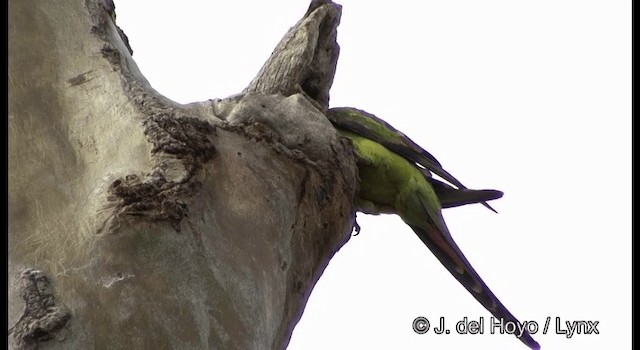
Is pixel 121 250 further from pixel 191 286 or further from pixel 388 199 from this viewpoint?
pixel 388 199

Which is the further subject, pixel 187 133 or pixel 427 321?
pixel 427 321

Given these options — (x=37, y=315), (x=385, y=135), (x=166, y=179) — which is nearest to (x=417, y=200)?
(x=385, y=135)

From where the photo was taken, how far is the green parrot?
3879 mm

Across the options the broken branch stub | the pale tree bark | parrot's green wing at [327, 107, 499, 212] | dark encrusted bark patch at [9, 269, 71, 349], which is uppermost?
the broken branch stub

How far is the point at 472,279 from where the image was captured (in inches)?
159

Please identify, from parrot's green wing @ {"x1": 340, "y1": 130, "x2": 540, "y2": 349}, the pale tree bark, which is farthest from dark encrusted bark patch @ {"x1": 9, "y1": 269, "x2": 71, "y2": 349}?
parrot's green wing @ {"x1": 340, "y1": 130, "x2": 540, "y2": 349}

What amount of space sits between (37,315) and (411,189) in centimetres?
244

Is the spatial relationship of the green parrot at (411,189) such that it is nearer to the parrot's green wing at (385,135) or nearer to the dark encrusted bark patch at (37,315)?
the parrot's green wing at (385,135)

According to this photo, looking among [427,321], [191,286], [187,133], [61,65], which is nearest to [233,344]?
[191,286]

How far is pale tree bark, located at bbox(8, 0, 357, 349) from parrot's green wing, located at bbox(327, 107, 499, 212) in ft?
2.68

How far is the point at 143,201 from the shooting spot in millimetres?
2266

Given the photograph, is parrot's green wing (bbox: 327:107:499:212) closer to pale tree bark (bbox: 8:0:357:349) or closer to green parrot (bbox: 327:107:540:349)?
green parrot (bbox: 327:107:540:349)

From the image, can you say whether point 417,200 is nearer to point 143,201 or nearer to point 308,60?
point 308,60

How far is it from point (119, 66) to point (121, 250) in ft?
2.59
